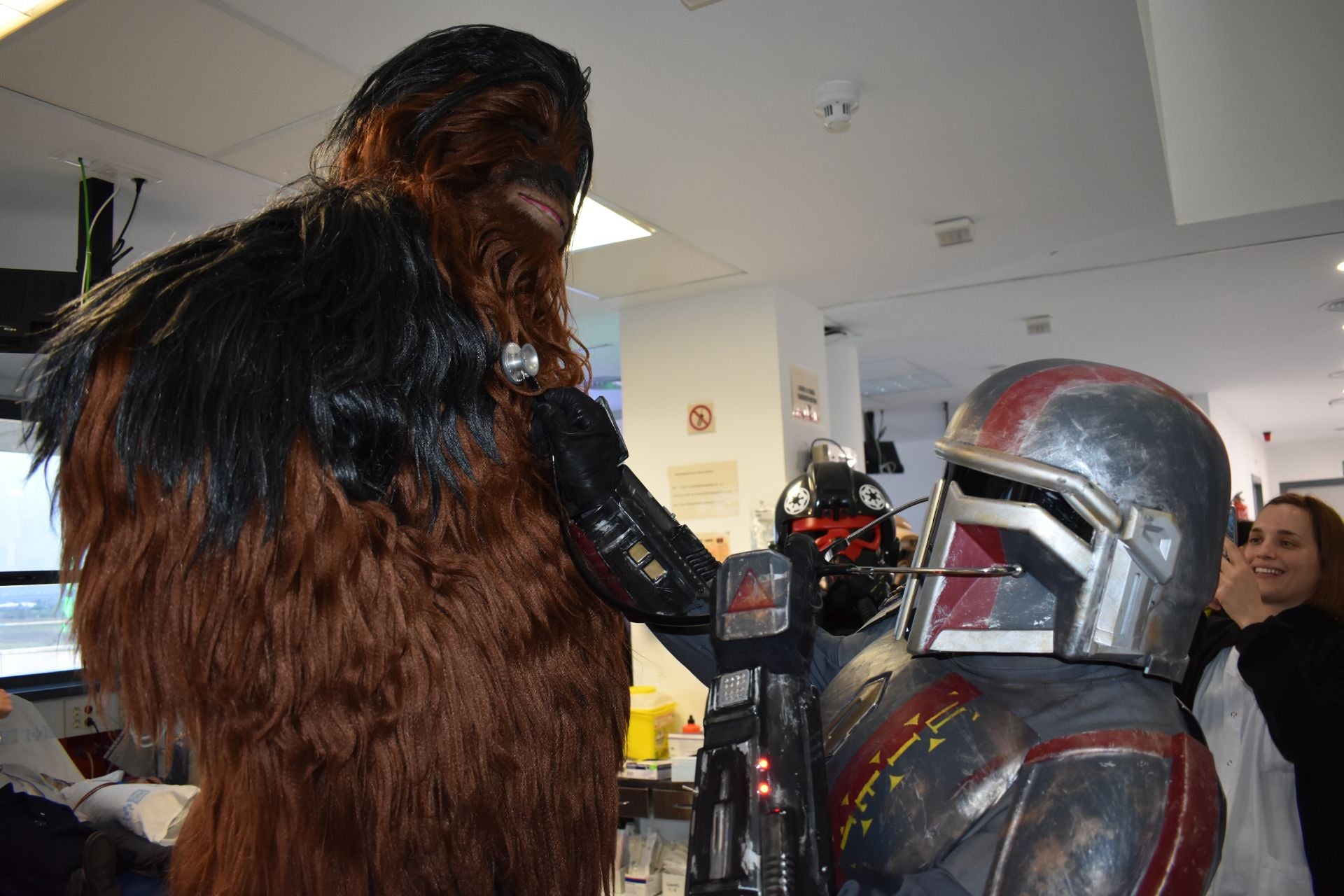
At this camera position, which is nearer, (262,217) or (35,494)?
(262,217)

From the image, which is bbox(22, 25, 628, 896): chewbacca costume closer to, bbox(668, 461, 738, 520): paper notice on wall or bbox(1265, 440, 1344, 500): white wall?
bbox(668, 461, 738, 520): paper notice on wall

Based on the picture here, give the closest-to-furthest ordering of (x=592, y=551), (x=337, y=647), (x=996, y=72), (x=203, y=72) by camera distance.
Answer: (x=337, y=647)
(x=592, y=551)
(x=203, y=72)
(x=996, y=72)

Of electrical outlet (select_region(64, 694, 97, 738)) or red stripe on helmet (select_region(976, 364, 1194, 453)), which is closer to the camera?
red stripe on helmet (select_region(976, 364, 1194, 453))

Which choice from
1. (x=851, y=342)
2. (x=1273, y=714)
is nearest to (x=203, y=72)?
(x=1273, y=714)

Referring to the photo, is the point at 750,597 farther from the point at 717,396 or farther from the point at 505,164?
the point at 717,396

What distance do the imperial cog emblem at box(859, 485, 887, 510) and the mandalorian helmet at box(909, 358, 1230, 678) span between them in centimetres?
174

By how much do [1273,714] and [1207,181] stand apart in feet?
6.86

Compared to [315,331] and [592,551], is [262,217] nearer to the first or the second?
[315,331]

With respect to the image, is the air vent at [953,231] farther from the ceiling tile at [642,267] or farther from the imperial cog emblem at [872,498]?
the imperial cog emblem at [872,498]

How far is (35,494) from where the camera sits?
3.30 m

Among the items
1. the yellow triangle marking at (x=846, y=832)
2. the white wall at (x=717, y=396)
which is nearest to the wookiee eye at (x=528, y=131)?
the yellow triangle marking at (x=846, y=832)

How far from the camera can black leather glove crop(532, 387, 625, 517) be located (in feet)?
2.45

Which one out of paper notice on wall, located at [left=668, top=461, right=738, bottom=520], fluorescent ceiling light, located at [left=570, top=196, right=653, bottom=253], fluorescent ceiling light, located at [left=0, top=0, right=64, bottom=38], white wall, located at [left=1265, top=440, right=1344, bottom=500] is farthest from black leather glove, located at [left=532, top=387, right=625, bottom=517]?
white wall, located at [left=1265, top=440, right=1344, bottom=500]

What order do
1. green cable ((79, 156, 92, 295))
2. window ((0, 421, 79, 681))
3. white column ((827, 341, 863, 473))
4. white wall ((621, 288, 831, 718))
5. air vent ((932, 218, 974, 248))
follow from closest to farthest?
green cable ((79, 156, 92, 295))
air vent ((932, 218, 974, 248))
window ((0, 421, 79, 681))
white wall ((621, 288, 831, 718))
white column ((827, 341, 863, 473))
